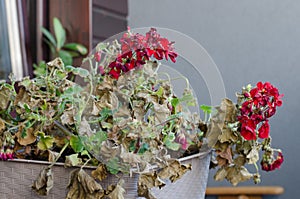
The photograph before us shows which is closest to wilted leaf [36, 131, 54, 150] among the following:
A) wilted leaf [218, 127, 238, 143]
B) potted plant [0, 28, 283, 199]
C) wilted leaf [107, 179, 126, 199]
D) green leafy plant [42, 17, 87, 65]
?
potted plant [0, 28, 283, 199]

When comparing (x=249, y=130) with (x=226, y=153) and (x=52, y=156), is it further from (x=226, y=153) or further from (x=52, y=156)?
(x=52, y=156)

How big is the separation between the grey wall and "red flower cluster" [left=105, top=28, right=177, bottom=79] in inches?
52.7

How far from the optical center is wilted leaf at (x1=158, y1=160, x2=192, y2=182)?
500 millimetres

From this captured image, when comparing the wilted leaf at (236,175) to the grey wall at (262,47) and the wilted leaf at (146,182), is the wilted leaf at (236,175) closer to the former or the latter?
the wilted leaf at (146,182)

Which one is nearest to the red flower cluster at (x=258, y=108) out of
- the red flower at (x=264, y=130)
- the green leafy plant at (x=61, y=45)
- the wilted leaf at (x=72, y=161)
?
the red flower at (x=264, y=130)

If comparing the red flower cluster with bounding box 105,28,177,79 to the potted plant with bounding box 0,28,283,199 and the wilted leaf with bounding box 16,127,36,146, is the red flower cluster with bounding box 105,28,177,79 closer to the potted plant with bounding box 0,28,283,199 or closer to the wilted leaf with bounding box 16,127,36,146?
the potted plant with bounding box 0,28,283,199

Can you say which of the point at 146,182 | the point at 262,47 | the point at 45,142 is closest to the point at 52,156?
the point at 45,142

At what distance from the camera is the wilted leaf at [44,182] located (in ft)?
1.66

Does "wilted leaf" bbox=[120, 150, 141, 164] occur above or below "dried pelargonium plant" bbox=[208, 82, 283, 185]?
below

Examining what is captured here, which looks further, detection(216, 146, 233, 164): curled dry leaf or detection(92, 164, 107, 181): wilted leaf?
detection(216, 146, 233, 164): curled dry leaf

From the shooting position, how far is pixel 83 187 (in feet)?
1.62

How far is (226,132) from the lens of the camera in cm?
58

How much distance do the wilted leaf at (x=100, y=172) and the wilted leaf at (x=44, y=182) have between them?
2.2 inches

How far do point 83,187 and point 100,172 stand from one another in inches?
1.0
